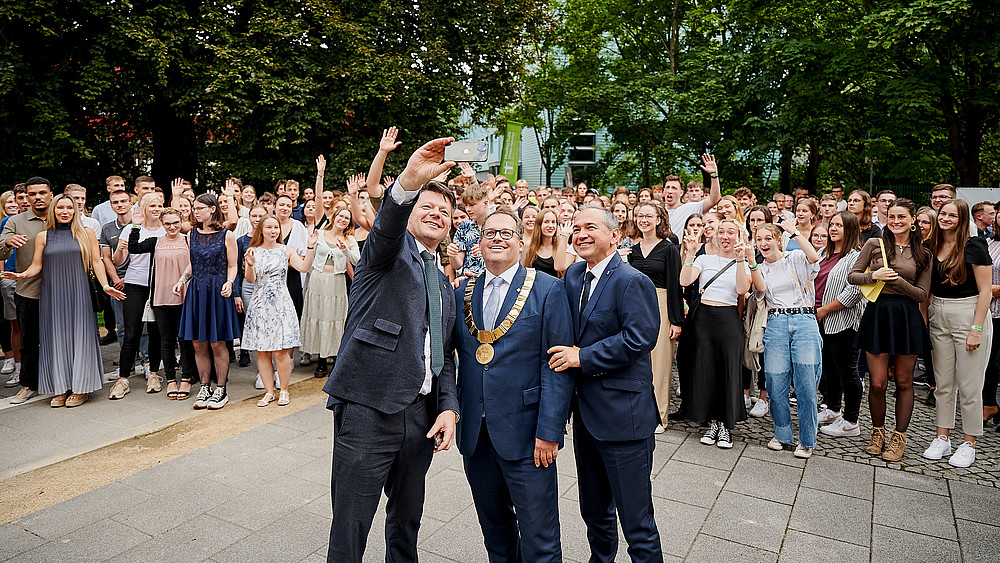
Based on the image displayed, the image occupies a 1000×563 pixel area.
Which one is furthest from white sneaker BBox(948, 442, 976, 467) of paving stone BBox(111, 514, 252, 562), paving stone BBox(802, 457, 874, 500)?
paving stone BBox(111, 514, 252, 562)

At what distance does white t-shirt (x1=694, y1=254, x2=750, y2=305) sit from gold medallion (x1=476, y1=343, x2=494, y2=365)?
3284 mm

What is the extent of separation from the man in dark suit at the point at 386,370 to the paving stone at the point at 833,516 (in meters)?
2.63

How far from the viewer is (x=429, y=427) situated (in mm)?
2941

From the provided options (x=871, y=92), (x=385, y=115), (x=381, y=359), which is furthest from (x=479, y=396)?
(x=871, y=92)

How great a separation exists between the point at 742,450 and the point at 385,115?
13309mm

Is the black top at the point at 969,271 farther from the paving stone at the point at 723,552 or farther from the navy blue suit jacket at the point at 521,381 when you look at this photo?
the navy blue suit jacket at the point at 521,381

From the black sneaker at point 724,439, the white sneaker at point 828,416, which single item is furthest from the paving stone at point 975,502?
the black sneaker at point 724,439

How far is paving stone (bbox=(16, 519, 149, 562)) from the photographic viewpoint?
11.9 feet

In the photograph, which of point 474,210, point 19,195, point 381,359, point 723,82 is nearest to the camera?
point 381,359

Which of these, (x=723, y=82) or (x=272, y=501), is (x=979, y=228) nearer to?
(x=272, y=501)

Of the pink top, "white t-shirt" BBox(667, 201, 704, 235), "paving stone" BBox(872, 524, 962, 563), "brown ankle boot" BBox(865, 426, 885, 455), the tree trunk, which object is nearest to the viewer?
"paving stone" BBox(872, 524, 962, 563)

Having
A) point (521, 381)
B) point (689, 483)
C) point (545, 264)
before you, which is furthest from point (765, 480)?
point (521, 381)

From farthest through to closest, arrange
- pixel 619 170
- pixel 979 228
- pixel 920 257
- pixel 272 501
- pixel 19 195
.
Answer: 1. pixel 619 170
2. pixel 979 228
3. pixel 19 195
4. pixel 920 257
5. pixel 272 501

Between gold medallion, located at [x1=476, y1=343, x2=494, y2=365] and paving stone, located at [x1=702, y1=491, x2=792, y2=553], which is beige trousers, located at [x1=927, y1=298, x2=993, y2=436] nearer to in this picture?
paving stone, located at [x1=702, y1=491, x2=792, y2=553]
